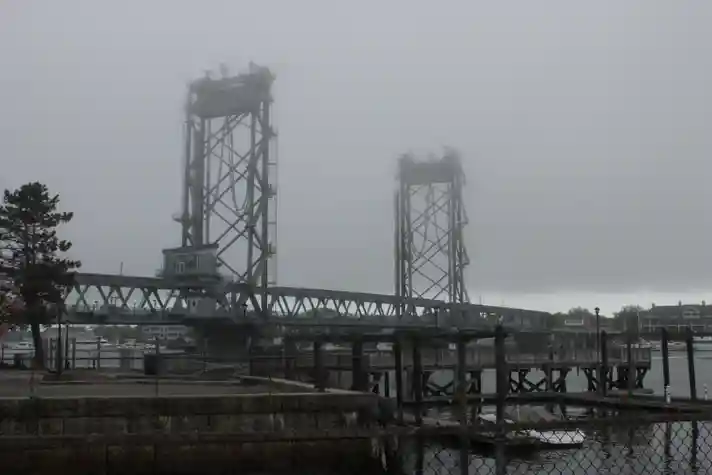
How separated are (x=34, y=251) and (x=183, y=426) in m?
25.9

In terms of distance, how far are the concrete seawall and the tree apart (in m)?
23.7

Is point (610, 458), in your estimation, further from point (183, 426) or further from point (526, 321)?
point (526, 321)

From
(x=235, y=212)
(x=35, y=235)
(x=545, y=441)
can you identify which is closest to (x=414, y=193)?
(x=235, y=212)

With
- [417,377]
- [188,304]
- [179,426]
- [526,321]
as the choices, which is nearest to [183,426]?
[179,426]

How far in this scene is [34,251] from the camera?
37031 millimetres

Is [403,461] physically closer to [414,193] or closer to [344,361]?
[344,361]

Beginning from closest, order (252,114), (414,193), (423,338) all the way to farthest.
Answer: (423,338)
(252,114)
(414,193)

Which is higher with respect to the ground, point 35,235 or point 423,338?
point 35,235

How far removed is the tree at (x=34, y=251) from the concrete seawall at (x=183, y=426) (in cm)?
2374

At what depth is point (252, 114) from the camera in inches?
2501

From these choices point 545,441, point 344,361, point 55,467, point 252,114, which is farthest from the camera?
point 252,114

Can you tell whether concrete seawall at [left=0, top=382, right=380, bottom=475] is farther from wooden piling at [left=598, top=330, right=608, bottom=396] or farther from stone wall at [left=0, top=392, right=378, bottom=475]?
wooden piling at [left=598, top=330, right=608, bottom=396]

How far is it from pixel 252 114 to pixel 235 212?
7.78 m

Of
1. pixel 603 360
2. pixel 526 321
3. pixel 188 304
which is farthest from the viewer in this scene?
pixel 526 321
